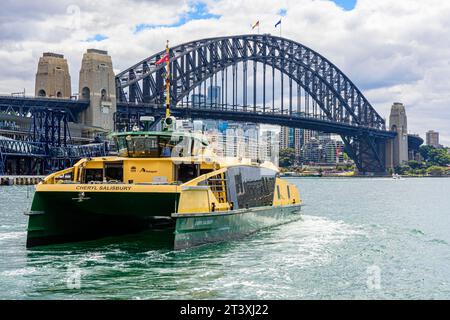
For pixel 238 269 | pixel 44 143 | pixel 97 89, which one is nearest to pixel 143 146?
pixel 238 269

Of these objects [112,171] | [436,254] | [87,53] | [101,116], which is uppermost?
[87,53]

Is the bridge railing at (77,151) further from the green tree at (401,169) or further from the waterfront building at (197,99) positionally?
the green tree at (401,169)

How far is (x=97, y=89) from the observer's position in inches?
4370

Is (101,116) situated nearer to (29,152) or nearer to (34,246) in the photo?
(29,152)

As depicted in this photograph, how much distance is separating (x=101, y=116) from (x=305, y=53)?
228 feet

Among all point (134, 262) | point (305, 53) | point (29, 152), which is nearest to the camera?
point (134, 262)

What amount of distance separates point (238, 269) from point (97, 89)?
316ft

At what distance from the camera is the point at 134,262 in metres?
19.1

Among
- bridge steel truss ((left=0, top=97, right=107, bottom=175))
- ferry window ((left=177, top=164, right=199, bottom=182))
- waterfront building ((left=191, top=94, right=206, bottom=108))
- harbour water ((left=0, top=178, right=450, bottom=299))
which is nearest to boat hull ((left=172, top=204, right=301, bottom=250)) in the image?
harbour water ((left=0, top=178, right=450, bottom=299))

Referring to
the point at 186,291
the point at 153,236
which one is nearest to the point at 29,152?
the point at 153,236

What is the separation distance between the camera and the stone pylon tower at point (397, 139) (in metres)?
181

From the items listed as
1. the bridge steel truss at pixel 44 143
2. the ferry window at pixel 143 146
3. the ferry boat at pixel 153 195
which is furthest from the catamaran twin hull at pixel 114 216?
the bridge steel truss at pixel 44 143

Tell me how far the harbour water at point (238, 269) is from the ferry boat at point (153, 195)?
1.95 ft
